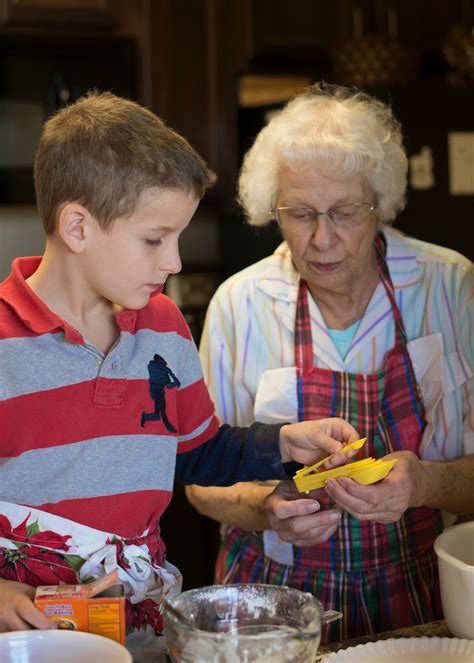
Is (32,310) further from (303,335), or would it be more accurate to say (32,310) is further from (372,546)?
(372,546)

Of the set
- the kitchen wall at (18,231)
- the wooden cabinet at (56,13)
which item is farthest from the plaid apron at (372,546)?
the kitchen wall at (18,231)

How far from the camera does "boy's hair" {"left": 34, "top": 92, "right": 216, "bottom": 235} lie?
1313 millimetres

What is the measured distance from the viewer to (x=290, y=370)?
1882 mm

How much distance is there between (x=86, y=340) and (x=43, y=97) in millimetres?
1958

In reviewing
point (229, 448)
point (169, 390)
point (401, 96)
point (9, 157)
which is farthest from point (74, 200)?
point (401, 96)

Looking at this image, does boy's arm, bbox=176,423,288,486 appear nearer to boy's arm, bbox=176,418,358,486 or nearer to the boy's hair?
boy's arm, bbox=176,418,358,486

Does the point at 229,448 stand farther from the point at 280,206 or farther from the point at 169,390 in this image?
the point at 280,206

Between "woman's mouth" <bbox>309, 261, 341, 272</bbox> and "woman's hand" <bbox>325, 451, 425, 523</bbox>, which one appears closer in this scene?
"woman's hand" <bbox>325, 451, 425, 523</bbox>

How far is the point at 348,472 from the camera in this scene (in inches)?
58.3

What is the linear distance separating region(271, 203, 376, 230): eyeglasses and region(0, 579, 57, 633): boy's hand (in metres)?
0.84

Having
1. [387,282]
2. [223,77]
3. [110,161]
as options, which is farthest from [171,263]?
[223,77]

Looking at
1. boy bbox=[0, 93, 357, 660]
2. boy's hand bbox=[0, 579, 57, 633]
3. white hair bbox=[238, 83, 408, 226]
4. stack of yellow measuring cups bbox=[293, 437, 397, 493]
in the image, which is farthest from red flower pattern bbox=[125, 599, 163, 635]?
white hair bbox=[238, 83, 408, 226]

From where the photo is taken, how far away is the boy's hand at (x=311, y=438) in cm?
155

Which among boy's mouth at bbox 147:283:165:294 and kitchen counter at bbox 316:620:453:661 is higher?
boy's mouth at bbox 147:283:165:294
